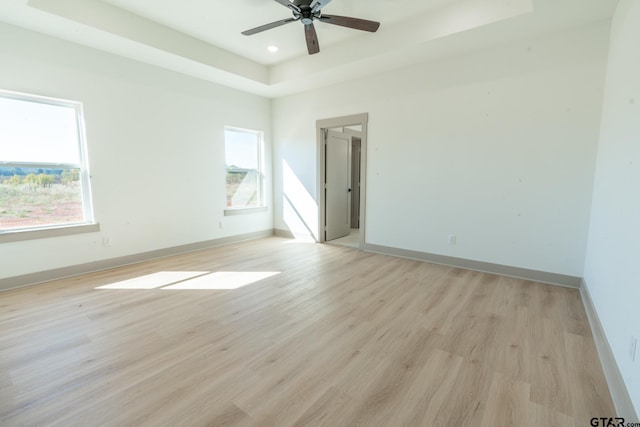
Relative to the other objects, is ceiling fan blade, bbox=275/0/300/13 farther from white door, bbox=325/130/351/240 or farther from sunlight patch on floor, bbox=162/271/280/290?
sunlight patch on floor, bbox=162/271/280/290

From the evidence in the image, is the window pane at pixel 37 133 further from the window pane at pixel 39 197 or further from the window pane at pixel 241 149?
the window pane at pixel 241 149

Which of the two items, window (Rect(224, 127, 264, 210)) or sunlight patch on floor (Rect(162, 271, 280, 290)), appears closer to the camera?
sunlight patch on floor (Rect(162, 271, 280, 290))

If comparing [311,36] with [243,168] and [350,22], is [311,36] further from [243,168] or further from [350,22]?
[243,168]

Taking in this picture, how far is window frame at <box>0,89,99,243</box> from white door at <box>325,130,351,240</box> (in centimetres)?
356

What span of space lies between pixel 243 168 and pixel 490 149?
4127 millimetres

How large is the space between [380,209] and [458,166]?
4.26 feet

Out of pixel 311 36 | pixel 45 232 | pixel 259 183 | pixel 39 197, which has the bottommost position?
pixel 45 232

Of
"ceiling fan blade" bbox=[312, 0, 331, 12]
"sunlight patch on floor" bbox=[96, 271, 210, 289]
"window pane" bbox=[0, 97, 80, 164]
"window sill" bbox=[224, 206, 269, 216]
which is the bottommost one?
"sunlight patch on floor" bbox=[96, 271, 210, 289]

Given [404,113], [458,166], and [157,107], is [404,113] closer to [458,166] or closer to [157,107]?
[458,166]

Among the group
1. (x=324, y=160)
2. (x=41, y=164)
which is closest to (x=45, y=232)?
(x=41, y=164)

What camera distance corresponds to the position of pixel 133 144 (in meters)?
4.01

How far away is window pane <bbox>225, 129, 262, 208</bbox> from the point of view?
5348 mm

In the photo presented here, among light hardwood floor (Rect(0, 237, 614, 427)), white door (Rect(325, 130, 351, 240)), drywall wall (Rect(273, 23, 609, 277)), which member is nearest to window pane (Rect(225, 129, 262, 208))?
white door (Rect(325, 130, 351, 240))

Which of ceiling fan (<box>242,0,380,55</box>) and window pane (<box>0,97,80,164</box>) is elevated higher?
ceiling fan (<box>242,0,380,55</box>)
